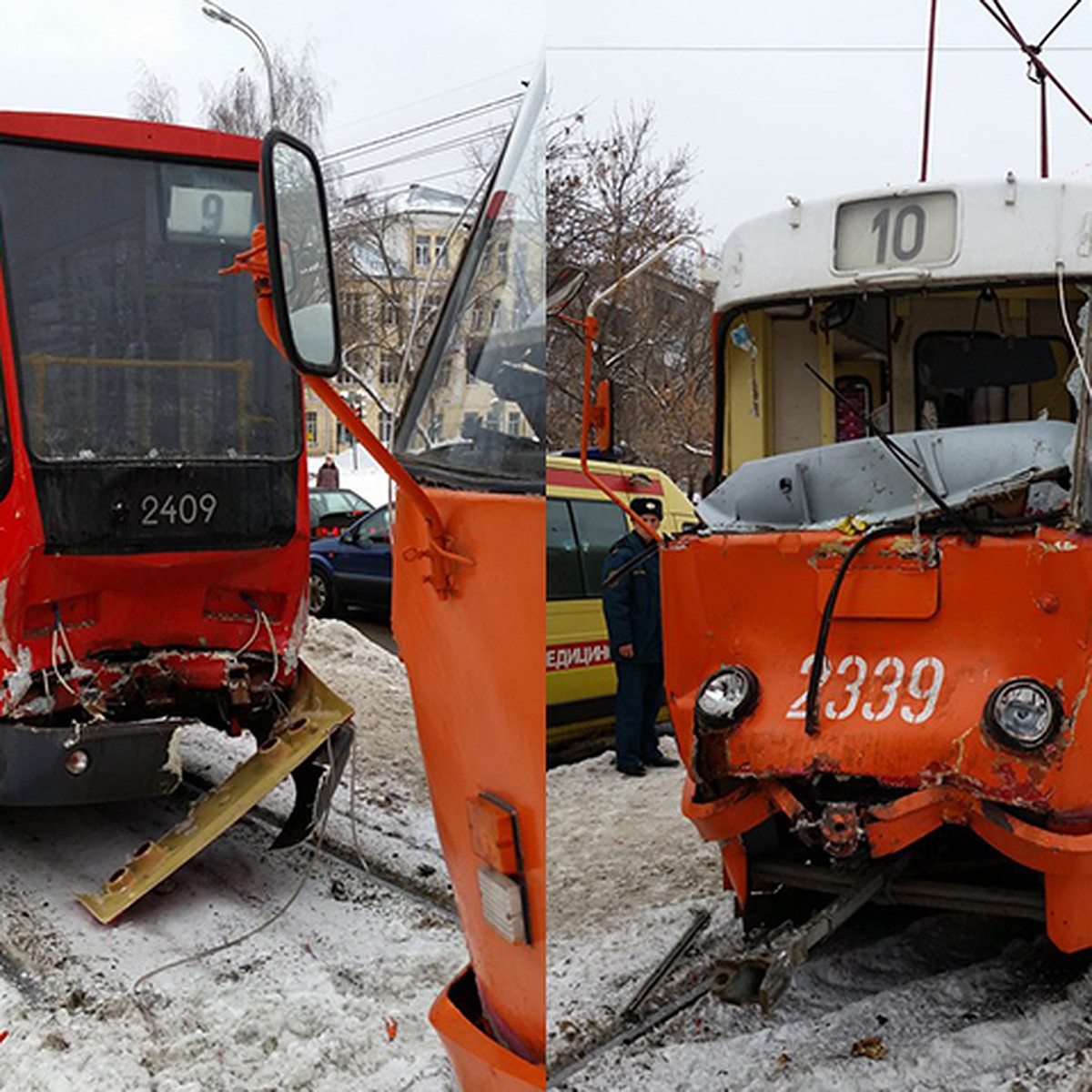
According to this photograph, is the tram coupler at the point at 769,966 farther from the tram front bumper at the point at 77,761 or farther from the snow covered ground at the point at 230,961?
the tram front bumper at the point at 77,761

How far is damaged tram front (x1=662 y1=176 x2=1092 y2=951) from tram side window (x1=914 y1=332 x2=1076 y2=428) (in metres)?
0.02

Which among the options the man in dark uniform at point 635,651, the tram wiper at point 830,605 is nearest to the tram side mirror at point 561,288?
the tram wiper at point 830,605

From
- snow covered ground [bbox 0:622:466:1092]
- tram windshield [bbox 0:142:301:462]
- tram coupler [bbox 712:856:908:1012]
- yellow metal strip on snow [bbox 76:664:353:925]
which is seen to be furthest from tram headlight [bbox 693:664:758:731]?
tram windshield [bbox 0:142:301:462]

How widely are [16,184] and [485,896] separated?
13.0ft

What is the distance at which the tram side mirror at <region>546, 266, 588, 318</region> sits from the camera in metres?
1.79

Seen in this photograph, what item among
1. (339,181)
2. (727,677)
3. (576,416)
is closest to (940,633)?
(727,677)

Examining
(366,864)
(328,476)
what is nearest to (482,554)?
(366,864)

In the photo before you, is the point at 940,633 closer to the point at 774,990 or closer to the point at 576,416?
the point at 774,990

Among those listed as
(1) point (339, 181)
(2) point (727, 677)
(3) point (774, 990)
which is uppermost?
(1) point (339, 181)

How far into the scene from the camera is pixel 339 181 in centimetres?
461

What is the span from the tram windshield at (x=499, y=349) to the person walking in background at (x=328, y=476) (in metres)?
15.5

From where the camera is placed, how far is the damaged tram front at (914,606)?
333cm

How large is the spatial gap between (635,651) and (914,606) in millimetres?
2735

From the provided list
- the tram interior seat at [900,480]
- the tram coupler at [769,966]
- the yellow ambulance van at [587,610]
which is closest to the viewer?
the tram coupler at [769,966]
